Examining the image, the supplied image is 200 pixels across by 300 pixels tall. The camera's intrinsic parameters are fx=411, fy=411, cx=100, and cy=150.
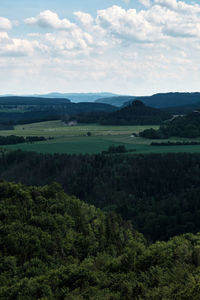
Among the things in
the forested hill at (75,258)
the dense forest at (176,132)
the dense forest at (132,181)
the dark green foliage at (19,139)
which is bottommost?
the dense forest at (132,181)

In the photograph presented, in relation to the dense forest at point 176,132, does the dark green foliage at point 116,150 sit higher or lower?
lower

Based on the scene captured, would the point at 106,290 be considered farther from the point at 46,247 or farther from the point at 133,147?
the point at 133,147

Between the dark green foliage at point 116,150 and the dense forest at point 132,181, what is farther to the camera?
the dark green foliage at point 116,150

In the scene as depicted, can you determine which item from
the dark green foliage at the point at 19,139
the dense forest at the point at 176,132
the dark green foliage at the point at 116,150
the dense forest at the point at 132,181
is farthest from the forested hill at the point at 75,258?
the dark green foliage at the point at 19,139

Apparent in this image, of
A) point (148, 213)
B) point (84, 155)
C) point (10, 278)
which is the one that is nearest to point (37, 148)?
point (84, 155)

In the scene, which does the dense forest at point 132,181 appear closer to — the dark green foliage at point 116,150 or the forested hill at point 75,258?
the dark green foliage at point 116,150

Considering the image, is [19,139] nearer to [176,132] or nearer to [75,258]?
[176,132]

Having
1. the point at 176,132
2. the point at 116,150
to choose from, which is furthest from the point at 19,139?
the point at 176,132
